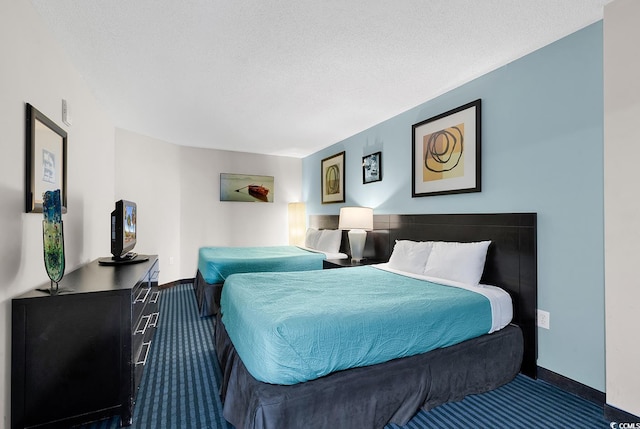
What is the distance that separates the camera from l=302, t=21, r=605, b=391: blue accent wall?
200cm

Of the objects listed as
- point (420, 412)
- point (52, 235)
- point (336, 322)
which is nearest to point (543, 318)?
point (420, 412)

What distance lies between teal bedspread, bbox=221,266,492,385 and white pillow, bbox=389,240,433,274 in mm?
459

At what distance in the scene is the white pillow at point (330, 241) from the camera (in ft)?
15.1

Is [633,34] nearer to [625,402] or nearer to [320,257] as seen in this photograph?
[625,402]

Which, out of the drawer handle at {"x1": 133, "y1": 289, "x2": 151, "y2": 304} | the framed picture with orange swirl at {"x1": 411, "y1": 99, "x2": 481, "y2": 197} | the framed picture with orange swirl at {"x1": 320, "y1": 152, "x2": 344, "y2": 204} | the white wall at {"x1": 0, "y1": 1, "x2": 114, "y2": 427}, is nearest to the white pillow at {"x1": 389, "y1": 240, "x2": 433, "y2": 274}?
the framed picture with orange swirl at {"x1": 411, "y1": 99, "x2": 481, "y2": 197}

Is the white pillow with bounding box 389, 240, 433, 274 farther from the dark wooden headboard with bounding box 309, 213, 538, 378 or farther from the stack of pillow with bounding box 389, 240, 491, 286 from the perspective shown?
the dark wooden headboard with bounding box 309, 213, 538, 378

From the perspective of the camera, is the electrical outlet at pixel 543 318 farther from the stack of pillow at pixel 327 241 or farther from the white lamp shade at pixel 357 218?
the stack of pillow at pixel 327 241

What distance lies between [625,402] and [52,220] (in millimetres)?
3419

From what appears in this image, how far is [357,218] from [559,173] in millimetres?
2224

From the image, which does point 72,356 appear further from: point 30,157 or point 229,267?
point 229,267

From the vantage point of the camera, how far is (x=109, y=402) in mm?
1693

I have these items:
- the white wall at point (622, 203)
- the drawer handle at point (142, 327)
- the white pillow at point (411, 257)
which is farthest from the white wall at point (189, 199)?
the white wall at point (622, 203)

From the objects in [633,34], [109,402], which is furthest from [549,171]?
[109,402]

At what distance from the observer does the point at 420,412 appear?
1885 mm
